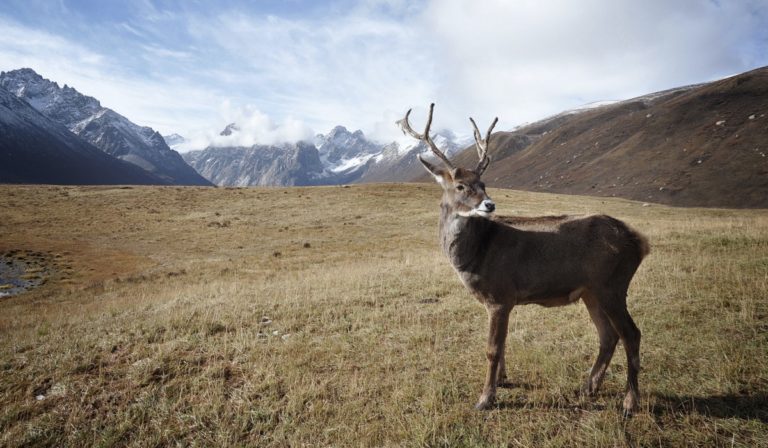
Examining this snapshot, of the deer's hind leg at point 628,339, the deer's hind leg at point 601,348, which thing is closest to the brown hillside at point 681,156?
the deer's hind leg at point 601,348

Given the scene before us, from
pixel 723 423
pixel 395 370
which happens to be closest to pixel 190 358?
pixel 395 370

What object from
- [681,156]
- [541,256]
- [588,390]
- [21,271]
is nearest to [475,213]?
[541,256]

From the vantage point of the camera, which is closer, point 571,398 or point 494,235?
point 571,398

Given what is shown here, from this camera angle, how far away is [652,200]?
251 ft

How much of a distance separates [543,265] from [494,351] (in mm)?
1468

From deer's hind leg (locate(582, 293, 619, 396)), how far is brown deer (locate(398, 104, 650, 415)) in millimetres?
13

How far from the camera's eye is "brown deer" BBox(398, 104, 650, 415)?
536cm

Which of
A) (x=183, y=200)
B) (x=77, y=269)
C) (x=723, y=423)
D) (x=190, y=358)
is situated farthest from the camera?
(x=183, y=200)

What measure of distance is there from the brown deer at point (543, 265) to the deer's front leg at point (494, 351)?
0.01 m

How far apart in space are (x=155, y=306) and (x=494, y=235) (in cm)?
1184

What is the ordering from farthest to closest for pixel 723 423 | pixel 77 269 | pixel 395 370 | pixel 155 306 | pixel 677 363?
pixel 77 269, pixel 155 306, pixel 395 370, pixel 677 363, pixel 723 423

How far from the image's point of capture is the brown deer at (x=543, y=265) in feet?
17.6

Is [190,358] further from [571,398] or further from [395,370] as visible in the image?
[571,398]

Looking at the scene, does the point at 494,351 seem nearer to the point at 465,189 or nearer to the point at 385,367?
the point at 385,367
